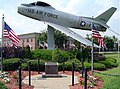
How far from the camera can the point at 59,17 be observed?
31.0 metres

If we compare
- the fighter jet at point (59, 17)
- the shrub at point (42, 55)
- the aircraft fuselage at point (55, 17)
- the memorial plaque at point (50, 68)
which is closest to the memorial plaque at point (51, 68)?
the memorial plaque at point (50, 68)

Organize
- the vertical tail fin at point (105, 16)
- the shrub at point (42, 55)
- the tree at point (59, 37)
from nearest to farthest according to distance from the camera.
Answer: the shrub at point (42, 55)
the vertical tail fin at point (105, 16)
the tree at point (59, 37)

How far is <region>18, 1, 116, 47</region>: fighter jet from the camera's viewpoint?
1217 inches

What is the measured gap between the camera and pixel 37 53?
28016 millimetres

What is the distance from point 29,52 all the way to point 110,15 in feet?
36.9

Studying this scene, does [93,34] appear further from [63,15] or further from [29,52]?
[63,15]

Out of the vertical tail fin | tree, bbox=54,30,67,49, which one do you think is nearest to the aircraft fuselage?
the vertical tail fin

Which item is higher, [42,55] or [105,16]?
[105,16]

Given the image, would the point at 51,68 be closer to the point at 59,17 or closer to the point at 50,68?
the point at 50,68

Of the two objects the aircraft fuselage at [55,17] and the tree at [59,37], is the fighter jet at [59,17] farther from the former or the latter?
the tree at [59,37]

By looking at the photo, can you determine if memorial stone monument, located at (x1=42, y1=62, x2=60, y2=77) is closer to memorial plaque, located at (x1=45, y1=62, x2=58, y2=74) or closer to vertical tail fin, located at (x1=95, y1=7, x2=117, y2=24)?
memorial plaque, located at (x1=45, y1=62, x2=58, y2=74)

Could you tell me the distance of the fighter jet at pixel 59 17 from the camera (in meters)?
30.9

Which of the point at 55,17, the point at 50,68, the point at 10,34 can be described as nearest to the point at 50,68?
the point at 50,68

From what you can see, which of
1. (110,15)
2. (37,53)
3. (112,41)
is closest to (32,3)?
(37,53)
